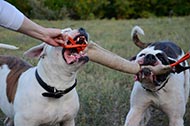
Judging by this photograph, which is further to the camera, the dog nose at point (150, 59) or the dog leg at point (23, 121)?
the dog nose at point (150, 59)

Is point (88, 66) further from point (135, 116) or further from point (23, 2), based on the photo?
point (23, 2)

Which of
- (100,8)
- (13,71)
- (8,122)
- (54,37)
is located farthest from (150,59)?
(100,8)

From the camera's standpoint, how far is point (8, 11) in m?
4.25

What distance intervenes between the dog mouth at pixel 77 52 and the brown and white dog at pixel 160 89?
2.64ft

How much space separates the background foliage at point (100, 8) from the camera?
58.6 ft

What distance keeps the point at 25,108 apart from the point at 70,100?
0.43 m

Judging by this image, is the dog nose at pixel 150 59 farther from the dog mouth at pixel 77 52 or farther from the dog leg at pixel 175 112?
the dog mouth at pixel 77 52

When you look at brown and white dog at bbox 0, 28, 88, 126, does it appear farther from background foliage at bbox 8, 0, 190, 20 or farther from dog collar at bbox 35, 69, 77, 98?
background foliage at bbox 8, 0, 190, 20

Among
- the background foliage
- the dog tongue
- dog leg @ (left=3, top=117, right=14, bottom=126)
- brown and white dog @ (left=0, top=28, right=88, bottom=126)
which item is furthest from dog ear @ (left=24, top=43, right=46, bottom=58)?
the background foliage

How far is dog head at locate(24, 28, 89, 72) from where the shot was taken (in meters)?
5.09

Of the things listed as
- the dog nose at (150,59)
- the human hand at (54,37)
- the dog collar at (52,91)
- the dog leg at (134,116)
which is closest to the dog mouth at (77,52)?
the human hand at (54,37)

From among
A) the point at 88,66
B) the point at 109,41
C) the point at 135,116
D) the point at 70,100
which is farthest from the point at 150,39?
the point at 70,100

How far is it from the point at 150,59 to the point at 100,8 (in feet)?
50.2

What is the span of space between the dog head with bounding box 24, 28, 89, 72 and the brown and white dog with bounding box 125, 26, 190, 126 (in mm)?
795
